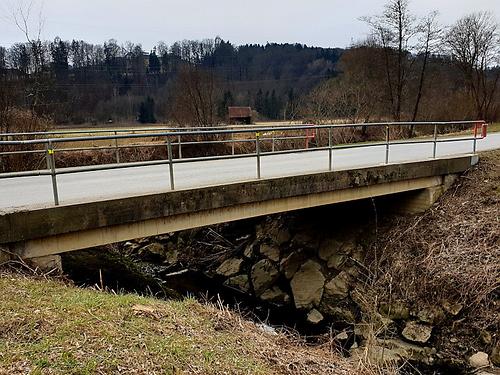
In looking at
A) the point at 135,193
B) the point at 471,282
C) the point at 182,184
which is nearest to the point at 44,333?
the point at 135,193

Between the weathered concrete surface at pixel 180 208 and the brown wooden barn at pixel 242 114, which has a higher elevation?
the brown wooden barn at pixel 242 114

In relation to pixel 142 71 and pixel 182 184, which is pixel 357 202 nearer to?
pixel 182 184

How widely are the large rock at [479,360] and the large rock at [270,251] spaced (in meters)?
6.12

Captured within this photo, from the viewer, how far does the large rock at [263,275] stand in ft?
39.7

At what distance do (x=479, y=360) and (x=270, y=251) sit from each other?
22.0ft

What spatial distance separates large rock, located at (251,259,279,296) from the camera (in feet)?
39.7

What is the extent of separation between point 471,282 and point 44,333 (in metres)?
8.17

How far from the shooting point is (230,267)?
13.1m

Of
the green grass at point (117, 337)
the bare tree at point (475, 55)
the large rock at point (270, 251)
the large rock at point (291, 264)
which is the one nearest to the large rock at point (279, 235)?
the large rock at point (270, 251)

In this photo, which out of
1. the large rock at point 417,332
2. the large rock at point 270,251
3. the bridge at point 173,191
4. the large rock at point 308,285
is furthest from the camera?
the large rock at point 270,251

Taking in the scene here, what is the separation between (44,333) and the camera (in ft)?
14.2

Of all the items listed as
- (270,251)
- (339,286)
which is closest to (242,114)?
(270,251)

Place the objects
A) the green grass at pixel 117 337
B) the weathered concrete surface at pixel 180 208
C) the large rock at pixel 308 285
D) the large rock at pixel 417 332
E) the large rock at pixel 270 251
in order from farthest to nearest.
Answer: the large rock at pixel 270 251, the large rock at pixel 308 285, the large rock at pixel 417 332, the weathered concrete surface at pixel 180 208, the green grass at pixel 117 337

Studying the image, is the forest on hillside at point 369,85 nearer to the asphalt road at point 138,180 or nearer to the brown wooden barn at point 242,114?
the brown wooden barn at point 242,114
